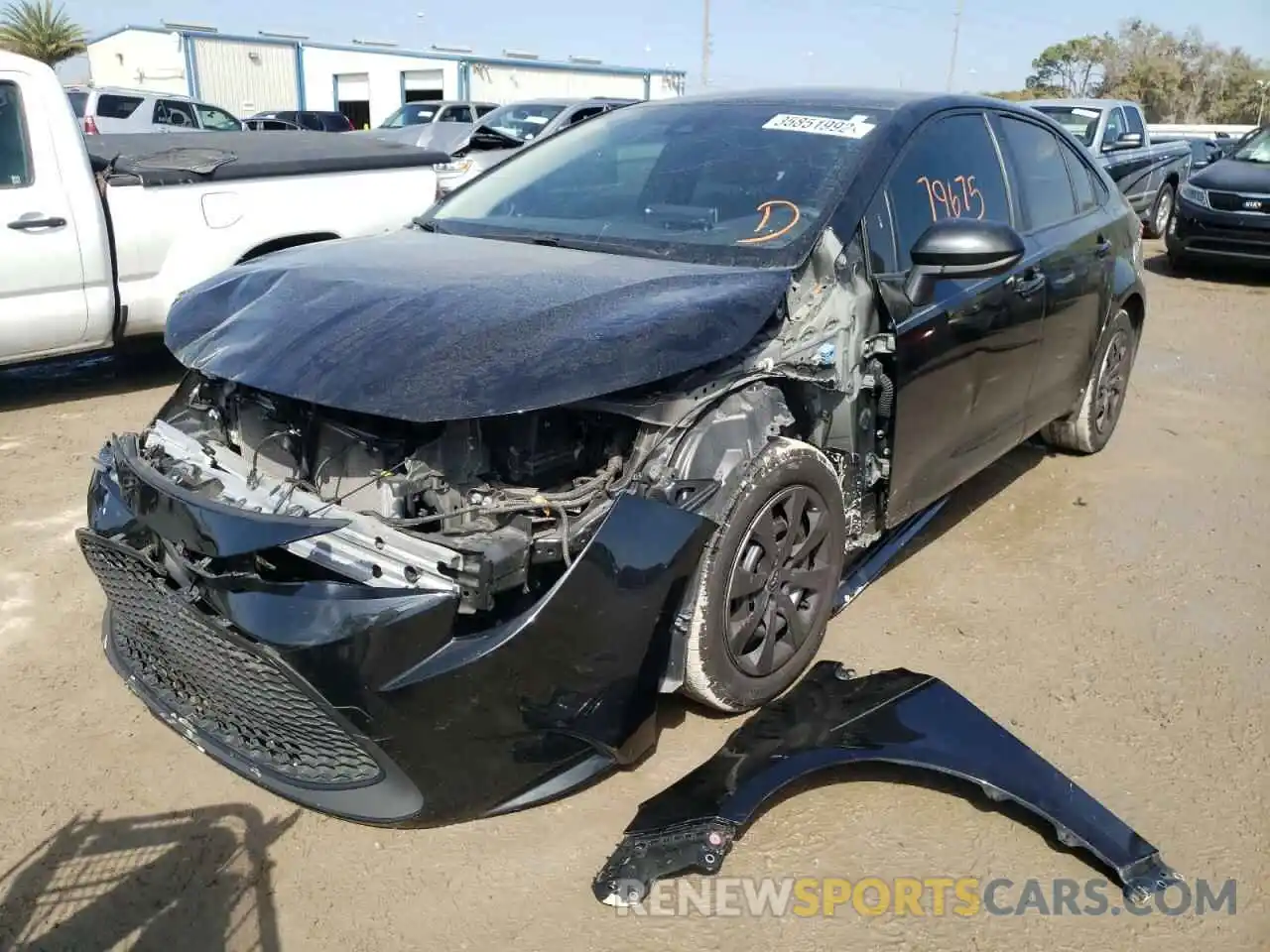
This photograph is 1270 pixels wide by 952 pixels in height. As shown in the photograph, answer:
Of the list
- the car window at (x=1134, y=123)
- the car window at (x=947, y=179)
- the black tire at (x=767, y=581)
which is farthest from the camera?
the car window at (x=1134, y=123)

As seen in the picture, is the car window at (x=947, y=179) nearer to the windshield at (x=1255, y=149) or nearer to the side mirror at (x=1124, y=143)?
the side mirror at (x=1124, y=143)

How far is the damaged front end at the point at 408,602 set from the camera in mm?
2219

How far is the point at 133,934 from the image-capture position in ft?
7.30

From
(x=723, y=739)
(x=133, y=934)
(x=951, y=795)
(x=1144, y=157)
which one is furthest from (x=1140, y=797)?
(x=1144, y=157)

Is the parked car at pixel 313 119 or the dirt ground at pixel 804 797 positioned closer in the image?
the dirt ground at pixel 804 797

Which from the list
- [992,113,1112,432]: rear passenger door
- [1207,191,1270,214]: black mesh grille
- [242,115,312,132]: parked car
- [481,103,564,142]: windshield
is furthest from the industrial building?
[992,113,1112,432]: rear passenger door

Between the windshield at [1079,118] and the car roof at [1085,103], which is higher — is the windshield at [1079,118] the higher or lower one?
the lower one

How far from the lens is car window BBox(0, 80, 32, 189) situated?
17.2 ft

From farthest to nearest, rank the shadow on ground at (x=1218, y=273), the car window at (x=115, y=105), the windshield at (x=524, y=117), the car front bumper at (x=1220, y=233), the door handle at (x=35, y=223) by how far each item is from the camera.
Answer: the car window at (x=115, y=105)
the windshield at (x=524, y=117)
the shadow on ground at (x=1218, y=273)
the car front bumper at (x=1220, y=233)
the door handle at (x=35, y=223)

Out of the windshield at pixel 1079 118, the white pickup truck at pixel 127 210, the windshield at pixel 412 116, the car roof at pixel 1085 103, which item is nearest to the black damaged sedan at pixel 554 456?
the white pickup truck at pixel 127 210

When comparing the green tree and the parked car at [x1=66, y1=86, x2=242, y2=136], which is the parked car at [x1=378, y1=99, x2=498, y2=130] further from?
the green tree

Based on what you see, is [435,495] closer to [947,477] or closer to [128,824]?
[128,824]

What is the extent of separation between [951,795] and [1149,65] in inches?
2364

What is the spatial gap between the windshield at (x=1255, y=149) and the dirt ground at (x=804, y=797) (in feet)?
27.8
